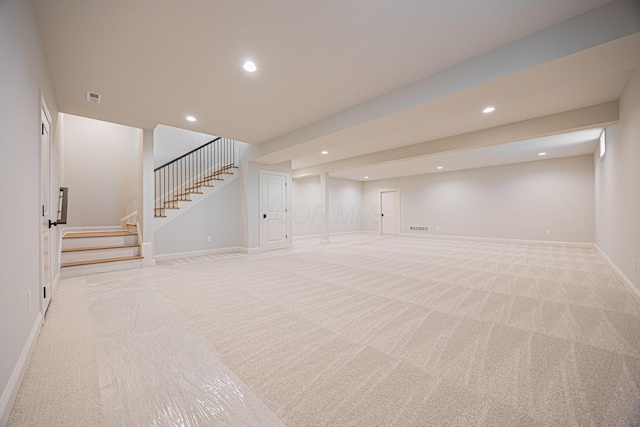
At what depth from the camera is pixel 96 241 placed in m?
4.80

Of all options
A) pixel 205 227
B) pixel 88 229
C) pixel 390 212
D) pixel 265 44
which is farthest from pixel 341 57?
pixel 390 212

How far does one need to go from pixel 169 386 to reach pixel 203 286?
219 cm

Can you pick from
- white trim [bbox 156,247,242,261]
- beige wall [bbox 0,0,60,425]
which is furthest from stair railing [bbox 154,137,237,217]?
beige wall [bbox 0,0,60,425]

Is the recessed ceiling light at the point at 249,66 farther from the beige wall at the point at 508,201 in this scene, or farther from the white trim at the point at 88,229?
the beige wall at the point at 508,201

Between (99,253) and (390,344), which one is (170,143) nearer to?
(99,253)

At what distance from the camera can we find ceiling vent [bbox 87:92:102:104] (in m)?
3.53

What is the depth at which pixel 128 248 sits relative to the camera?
4.90 m

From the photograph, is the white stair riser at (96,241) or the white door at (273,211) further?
the white door at (273,211)

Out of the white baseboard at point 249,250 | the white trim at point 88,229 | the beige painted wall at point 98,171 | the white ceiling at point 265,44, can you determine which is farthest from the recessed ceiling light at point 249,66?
the white trim at point 88,229

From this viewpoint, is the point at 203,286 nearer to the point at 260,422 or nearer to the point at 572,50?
the point at 260,422

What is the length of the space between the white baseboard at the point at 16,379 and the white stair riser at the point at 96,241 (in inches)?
133

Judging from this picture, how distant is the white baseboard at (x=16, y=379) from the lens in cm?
127

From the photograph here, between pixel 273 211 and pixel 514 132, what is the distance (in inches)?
225

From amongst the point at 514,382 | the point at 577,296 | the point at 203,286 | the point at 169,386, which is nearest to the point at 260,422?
the point at 169,386
